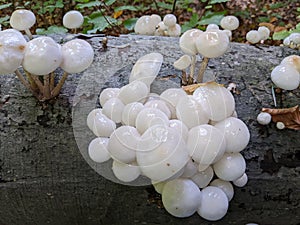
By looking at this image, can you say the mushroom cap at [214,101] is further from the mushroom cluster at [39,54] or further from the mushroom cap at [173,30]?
the mushroom cap at [173,30]

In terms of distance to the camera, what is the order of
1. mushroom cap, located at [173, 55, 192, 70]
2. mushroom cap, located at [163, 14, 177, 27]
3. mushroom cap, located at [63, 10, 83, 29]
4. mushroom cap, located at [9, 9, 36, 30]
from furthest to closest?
1. mushroom cap, located at [163, 14, 177, 27]
2. mushroom cap, located at [63, 10, 83, 29]
3. mushroom cap, located at [9, 9, 36, 30]
4. mushroom cap, located at [173, 55, 192, 70]

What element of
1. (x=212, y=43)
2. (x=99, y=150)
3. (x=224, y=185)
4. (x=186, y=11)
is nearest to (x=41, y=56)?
(x=99, y=150)

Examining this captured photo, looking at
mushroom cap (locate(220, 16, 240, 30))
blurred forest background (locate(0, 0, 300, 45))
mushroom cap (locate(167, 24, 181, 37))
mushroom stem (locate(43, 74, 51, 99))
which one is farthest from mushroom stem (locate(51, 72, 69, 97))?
blurred forest background (locate(0, 0, 300, 45))

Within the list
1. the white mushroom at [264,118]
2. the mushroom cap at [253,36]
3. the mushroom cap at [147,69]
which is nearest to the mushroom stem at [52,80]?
the mushroom cap at [147,69]

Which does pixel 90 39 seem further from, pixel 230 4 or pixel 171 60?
pixel 230 4

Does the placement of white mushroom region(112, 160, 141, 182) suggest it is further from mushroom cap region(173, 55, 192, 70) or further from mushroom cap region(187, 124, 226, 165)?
mushroom cap region(173, 55, 192, 70)

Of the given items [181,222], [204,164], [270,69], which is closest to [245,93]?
[270,69]
